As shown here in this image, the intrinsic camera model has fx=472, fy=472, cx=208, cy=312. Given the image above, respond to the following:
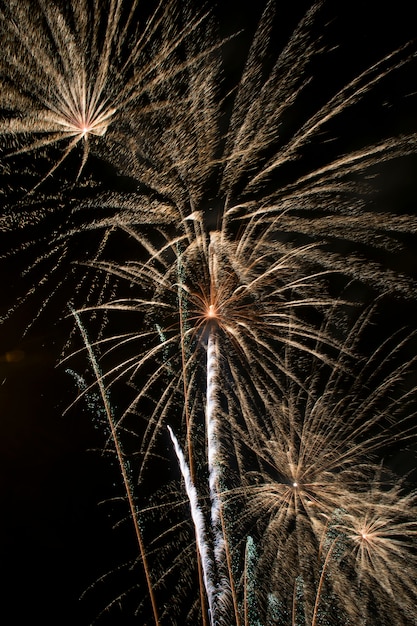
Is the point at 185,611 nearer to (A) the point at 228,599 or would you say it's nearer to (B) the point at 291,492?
(A) the point at 228,599

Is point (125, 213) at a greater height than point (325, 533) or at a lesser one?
greater

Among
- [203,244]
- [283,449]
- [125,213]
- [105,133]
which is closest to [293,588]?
[283,449]

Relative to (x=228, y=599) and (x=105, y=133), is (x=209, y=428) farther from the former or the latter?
(x=105, y=133)

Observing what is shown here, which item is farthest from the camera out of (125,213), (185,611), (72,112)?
(185,611)

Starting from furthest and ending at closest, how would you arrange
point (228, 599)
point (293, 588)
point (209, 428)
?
point (293, 588), point (228, 599), point (209, 428)

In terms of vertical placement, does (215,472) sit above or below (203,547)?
above

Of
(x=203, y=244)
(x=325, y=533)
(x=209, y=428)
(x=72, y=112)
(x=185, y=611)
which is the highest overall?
(x=72, y=112)

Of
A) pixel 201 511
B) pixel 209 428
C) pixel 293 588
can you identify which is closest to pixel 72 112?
pixel 209 428

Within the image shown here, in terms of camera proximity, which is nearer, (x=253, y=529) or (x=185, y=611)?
(x=253, y=529)

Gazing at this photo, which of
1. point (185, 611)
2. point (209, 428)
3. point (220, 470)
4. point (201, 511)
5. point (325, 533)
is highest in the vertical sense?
point (209, 428)
